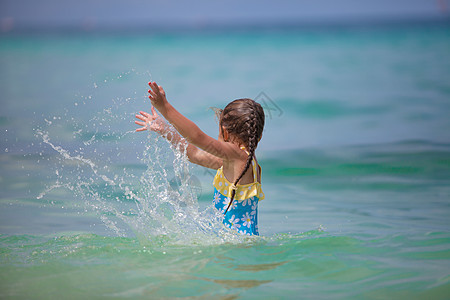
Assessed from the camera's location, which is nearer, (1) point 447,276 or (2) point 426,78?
(1) point 447,276

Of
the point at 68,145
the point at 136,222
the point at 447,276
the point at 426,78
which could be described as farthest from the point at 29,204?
the point at 426,78

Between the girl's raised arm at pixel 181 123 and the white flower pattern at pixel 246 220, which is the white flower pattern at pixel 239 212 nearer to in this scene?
the white flower pattern at pixel 246 220

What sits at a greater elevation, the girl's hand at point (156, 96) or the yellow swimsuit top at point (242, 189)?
the girl's hand at point (156, 96)

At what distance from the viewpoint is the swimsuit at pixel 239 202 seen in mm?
3387

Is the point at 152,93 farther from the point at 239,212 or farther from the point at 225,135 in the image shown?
the point at 239,212

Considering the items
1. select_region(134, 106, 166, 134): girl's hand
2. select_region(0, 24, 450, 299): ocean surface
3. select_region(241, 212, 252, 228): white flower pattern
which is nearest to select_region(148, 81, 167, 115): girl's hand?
select_region(134, 106, 166, 134): girl's hand

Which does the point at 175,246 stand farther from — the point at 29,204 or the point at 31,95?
the point at 31,95

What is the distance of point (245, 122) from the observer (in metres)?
3.32

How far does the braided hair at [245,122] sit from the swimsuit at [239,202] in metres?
0.07

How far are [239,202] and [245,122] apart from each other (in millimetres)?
506

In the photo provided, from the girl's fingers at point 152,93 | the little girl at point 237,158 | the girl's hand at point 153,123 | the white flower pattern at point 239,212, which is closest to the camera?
the girl's fingers at point 152,93

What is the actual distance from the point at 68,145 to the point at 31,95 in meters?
7.89

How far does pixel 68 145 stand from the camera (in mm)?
5844

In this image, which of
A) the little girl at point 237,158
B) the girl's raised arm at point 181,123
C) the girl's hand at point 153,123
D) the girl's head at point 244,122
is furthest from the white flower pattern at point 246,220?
the girl's hand at point 153,123
